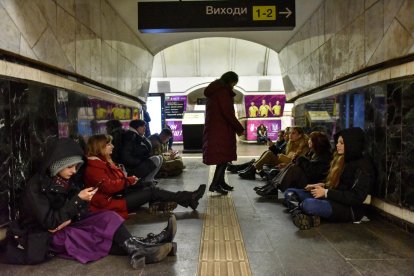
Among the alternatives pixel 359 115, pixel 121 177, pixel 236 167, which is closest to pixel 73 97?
pixel 121 177

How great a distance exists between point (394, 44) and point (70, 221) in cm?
328

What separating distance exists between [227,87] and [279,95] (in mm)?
15687

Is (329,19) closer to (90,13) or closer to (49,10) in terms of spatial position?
(90,13)

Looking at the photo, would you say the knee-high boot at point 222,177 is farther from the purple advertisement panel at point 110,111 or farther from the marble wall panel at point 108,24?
the marble wall panel at point 108,24

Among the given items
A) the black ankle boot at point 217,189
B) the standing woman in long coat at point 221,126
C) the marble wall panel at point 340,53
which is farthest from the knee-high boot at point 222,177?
the marble wall panel at point 340,53

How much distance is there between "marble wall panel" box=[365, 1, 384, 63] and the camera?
4047 millimetres

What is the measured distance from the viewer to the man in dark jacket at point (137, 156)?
532cm

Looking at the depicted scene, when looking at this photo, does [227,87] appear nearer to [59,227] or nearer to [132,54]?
[59,227]

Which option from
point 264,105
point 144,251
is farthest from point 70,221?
point 264,105

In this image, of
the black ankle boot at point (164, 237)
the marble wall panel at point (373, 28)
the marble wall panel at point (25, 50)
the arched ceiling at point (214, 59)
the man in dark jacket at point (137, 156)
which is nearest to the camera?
the black ankle boot at point (164, 237)

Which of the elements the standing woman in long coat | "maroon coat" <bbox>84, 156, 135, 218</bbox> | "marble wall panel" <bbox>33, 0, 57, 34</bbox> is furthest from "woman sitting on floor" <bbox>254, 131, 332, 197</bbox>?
"marble wall panel" <bbox>33, 0, 57, 34</bbox>

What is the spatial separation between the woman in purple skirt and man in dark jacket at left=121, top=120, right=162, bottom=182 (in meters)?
2.34

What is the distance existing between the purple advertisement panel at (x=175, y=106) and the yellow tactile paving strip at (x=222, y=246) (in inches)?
645

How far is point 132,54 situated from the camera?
28.0 feet
